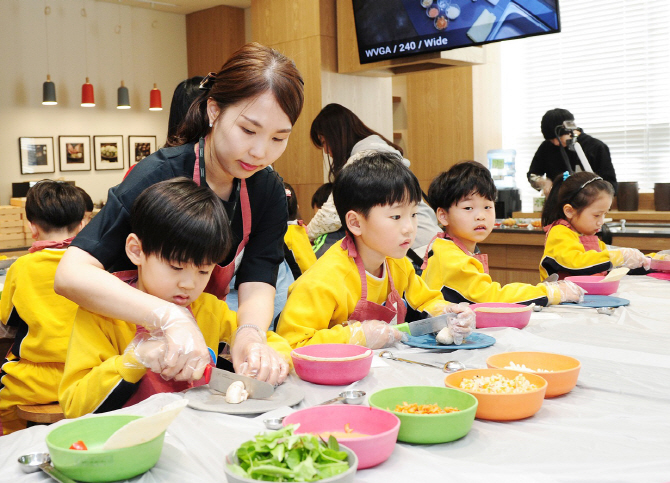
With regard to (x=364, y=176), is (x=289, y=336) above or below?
below

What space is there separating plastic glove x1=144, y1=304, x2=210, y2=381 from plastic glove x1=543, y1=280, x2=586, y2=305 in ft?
4.36

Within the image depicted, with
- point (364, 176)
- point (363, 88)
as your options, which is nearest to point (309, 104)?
point (363, 88)

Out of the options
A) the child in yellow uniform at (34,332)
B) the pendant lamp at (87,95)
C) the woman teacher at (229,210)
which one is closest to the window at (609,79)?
the pendant lamp at (87,95)

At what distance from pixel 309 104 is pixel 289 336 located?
4.02m

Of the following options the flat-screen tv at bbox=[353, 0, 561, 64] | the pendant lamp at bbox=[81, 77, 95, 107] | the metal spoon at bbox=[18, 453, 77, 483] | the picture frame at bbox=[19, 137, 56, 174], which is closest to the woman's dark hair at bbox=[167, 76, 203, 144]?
the metal spoon at bbox=[18, 453, 77, 483]

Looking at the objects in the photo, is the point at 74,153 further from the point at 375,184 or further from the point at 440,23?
the point at 375,184

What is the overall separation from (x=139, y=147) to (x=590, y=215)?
19.0 feet

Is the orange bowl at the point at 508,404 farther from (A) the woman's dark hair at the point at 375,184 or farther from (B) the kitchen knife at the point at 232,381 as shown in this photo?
(A) the woman's dark hair at the point at 375,184

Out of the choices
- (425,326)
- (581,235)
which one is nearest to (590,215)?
(581,235)

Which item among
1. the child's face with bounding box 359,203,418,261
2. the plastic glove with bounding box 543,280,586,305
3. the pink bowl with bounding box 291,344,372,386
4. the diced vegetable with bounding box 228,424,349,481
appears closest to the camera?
the diced vegetable with bounding box 228,424,349,481

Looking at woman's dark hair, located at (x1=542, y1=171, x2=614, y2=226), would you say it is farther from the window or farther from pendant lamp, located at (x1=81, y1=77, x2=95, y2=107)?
pendant lamp, located at (x1=81, y1=77, x2=95, y2=107)

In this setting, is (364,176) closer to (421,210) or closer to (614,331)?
(614,331)

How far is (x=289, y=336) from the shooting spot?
5.74 feet

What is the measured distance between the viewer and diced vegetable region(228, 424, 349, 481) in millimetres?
822
